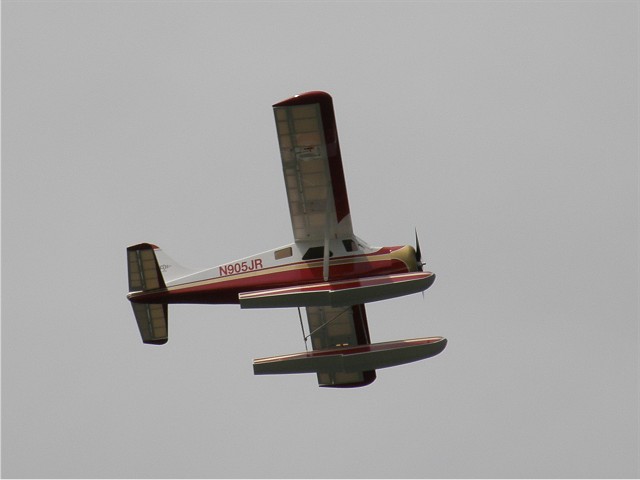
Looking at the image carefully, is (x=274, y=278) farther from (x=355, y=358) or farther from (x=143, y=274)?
(x=143, y=274)

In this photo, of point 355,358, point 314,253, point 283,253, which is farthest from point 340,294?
point 283,253

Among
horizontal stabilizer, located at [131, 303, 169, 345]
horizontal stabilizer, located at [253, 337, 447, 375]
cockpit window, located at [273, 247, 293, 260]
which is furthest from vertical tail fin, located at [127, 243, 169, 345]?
horizontal stabilizer, located at [253, 337, 447, 375]

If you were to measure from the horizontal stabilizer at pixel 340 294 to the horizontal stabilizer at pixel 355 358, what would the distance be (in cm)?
144

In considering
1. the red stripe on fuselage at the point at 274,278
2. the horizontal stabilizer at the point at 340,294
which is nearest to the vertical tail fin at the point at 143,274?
the red stripe on fuselage at the point at 274,278

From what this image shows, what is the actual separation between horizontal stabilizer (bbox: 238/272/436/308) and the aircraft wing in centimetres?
152

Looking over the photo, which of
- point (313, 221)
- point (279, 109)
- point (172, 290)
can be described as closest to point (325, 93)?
point (279, 109)

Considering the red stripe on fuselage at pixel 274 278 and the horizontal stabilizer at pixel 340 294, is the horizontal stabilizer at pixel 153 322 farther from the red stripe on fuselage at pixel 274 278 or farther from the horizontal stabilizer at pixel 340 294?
the horizontal stabilizer at pixel 340 294

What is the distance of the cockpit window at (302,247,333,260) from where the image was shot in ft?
74.1

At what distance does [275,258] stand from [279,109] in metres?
3.34

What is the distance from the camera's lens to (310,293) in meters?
21.2

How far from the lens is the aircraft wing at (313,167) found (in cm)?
2048

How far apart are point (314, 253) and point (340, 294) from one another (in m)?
1.70

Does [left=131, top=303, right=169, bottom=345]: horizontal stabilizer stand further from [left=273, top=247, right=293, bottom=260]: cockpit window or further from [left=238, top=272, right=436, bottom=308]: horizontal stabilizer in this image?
[left=238, top=272, right=436, bottom=308]: horizontal stabilizer

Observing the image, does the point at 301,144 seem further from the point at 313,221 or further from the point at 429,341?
the point at 429,341
